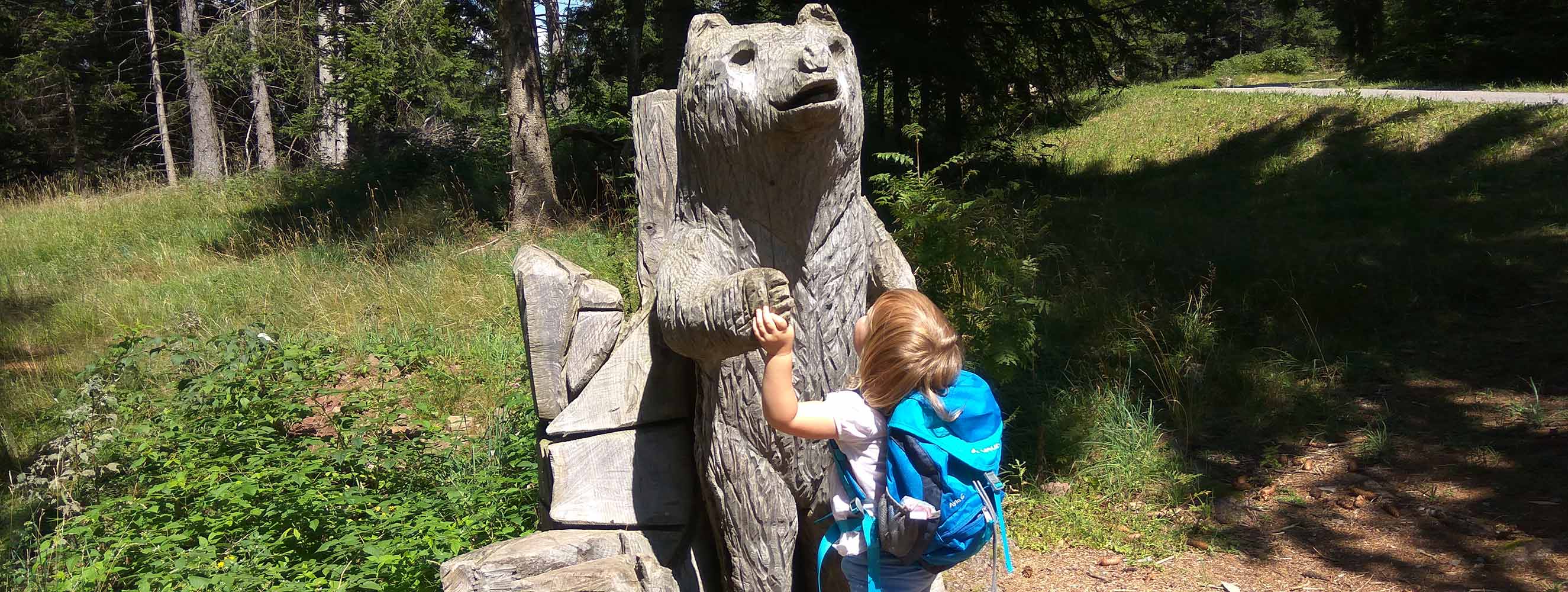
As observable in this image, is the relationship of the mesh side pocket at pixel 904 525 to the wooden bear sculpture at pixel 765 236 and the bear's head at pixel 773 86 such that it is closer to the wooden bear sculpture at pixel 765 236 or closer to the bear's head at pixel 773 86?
the wooden bear sculpture at pixel 765 236

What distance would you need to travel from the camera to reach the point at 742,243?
7.10 ft

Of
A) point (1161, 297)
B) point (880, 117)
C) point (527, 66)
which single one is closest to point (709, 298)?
point (1161, 297)

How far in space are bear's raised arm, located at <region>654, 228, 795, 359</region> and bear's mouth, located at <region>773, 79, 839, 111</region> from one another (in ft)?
1.14

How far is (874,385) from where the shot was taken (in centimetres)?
188


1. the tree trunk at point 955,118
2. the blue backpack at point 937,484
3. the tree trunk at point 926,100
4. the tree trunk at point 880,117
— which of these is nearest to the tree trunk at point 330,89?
the tree trunk at point 880,117

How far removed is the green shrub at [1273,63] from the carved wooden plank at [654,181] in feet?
81.3

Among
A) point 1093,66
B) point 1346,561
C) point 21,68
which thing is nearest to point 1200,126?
point 1093,66

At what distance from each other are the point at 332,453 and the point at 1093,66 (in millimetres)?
7854

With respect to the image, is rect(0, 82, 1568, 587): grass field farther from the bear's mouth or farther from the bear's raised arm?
the bear's mouth

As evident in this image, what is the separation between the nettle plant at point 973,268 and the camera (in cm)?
402

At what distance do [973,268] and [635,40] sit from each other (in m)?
6.97

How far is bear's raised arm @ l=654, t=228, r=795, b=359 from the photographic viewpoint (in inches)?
70.4

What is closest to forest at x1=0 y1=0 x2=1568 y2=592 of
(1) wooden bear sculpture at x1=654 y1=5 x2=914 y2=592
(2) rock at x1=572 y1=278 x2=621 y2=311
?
(2) rock at x1=572 y1=278 x2=621 y2=311

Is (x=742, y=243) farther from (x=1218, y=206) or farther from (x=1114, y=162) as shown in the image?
(x=1114, y=162)
